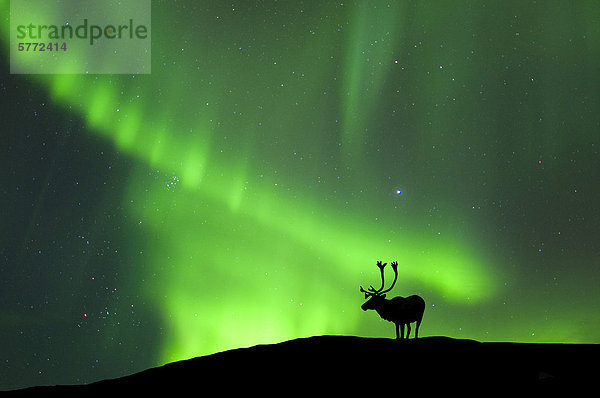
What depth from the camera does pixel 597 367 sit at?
7848mm

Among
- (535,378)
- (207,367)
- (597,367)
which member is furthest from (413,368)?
(207,367)

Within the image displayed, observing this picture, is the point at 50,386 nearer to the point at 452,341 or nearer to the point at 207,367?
the point at 207,367

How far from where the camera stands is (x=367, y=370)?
7.87 metres

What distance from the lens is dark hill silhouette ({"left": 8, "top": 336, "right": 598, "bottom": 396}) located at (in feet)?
23.6

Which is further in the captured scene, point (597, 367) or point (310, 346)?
point (310, 346)

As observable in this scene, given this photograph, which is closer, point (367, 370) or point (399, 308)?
point (367, 370)

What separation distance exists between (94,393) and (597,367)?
800 cm

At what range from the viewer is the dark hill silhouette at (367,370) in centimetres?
720

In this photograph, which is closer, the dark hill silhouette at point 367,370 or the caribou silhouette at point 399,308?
the dark hill silhouette at point 367,370

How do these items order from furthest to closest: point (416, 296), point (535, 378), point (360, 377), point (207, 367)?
point (416, 296), point (207, 367), point (360, 377), point (535, 378)

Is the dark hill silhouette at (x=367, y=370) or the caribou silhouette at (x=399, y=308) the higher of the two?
the caribou silhouette at (x=399, y=308)

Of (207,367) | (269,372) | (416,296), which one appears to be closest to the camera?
(269,372)

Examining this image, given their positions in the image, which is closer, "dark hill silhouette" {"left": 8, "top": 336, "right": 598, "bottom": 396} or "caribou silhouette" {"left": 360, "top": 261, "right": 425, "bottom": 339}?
"dark hill silhouette" {"left": 8, "top": 336, "right": 598, "bottom": 396}

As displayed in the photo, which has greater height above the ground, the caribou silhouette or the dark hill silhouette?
the caribou silhouette
